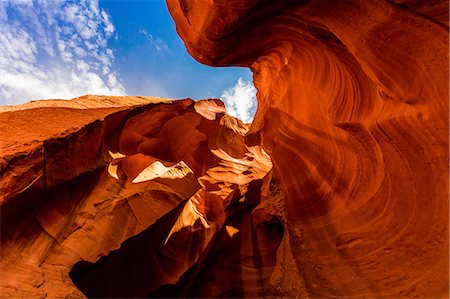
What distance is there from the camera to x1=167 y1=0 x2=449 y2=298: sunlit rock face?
12.1 feet

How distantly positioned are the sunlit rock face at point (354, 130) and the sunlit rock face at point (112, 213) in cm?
218

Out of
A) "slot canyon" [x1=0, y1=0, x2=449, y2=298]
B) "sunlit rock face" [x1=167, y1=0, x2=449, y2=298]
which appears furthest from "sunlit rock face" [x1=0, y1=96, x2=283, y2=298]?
"sunlit rock face" [x1=167, y1=0, x2=449, y2=298]

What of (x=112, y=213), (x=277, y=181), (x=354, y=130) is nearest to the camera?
(x=354, y=130)

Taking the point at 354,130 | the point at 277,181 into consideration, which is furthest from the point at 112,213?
the point at 354,130

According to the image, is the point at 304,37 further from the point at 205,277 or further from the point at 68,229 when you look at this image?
the point at 205,277

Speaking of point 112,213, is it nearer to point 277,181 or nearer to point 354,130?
point 277,181

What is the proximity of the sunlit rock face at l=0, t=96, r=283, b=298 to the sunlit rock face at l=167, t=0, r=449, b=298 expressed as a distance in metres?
2.18

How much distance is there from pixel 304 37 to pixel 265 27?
103cm

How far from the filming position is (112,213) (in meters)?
6.97

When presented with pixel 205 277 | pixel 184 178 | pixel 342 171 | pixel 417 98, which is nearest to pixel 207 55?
pixel 184 178

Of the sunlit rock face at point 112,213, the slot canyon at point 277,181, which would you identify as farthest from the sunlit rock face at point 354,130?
the sunlit rock face at point 112,213

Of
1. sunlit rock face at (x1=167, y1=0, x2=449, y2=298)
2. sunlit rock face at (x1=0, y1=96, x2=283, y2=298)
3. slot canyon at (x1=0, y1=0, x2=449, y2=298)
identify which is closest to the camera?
sunlit rock face at (x1=167, y1=0, x2=449, y2=298)

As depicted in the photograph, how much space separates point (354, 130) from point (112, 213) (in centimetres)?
637

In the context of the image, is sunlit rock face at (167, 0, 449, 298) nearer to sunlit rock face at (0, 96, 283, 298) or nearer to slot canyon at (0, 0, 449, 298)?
slot canyon at (0, 0, 449, 298)
